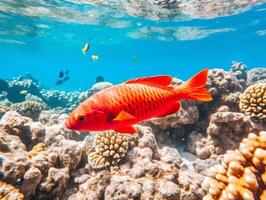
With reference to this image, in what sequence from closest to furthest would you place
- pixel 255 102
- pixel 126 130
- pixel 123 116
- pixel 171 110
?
pixel 123 116 → pixel 126 130 → pixel 171 110 → pixel 255 102

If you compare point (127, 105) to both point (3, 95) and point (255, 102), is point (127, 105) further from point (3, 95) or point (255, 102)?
point (3, 95)

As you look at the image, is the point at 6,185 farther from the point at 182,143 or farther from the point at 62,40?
the point at 62,40

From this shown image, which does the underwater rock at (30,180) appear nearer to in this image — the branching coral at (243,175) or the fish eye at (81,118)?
the fish eye at (81,118)

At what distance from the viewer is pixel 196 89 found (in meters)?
2.72

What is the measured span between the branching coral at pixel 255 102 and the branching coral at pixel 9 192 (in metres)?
5.12

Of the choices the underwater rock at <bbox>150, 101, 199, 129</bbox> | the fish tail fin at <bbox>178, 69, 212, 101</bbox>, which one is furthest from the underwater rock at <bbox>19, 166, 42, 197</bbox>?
the underwater rock at <bbox>150, 101, 199, 129</bbox>

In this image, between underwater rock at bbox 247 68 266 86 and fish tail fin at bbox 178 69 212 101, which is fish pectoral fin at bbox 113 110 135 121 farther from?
underwater rock at bbox 247 68 266 86

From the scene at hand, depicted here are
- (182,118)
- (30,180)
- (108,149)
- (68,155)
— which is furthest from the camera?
(182,118)

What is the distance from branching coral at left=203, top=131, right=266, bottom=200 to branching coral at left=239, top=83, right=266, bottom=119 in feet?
9.07

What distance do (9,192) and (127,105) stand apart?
247cm

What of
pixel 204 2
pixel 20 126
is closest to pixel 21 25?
pixel 204 2

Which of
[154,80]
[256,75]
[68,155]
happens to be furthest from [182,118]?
[256,75]

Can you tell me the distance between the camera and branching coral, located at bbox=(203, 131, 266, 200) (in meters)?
3.10

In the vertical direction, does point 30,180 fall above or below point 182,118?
above
